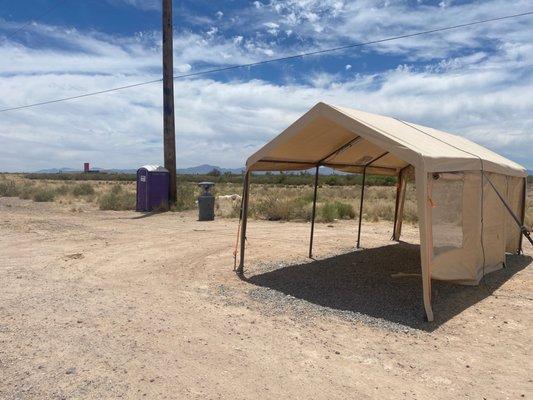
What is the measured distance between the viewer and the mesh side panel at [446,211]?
7.75m

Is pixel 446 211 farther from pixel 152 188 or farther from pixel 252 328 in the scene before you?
pixel 152 188

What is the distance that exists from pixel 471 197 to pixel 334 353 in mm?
4577

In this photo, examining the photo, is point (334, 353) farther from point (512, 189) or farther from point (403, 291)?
point (512, 189)

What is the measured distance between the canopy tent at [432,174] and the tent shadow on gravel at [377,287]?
30 centimetres

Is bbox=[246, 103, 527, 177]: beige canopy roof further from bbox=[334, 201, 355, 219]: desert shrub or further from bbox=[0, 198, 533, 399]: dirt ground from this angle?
bbox=[334, 201, 355, 219]: desert shrub

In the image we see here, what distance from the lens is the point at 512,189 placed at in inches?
478

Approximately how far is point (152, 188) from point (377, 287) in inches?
605

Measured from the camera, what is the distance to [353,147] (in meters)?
10.7

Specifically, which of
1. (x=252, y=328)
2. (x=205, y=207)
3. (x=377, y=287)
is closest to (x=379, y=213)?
(x=205, y=207)

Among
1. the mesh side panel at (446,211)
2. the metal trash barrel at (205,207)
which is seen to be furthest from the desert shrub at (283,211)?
the mesh side panel at (446,211)

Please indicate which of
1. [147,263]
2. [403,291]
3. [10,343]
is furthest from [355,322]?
[147,263]

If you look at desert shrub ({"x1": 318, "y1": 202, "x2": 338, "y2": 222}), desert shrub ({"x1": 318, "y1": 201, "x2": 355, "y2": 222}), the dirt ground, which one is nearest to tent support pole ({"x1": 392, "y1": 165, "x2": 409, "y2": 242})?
the dirt ground

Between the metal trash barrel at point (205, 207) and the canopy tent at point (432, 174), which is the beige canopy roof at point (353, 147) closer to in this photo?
the canopy tent at point (432, 174)

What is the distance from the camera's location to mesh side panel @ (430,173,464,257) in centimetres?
775
